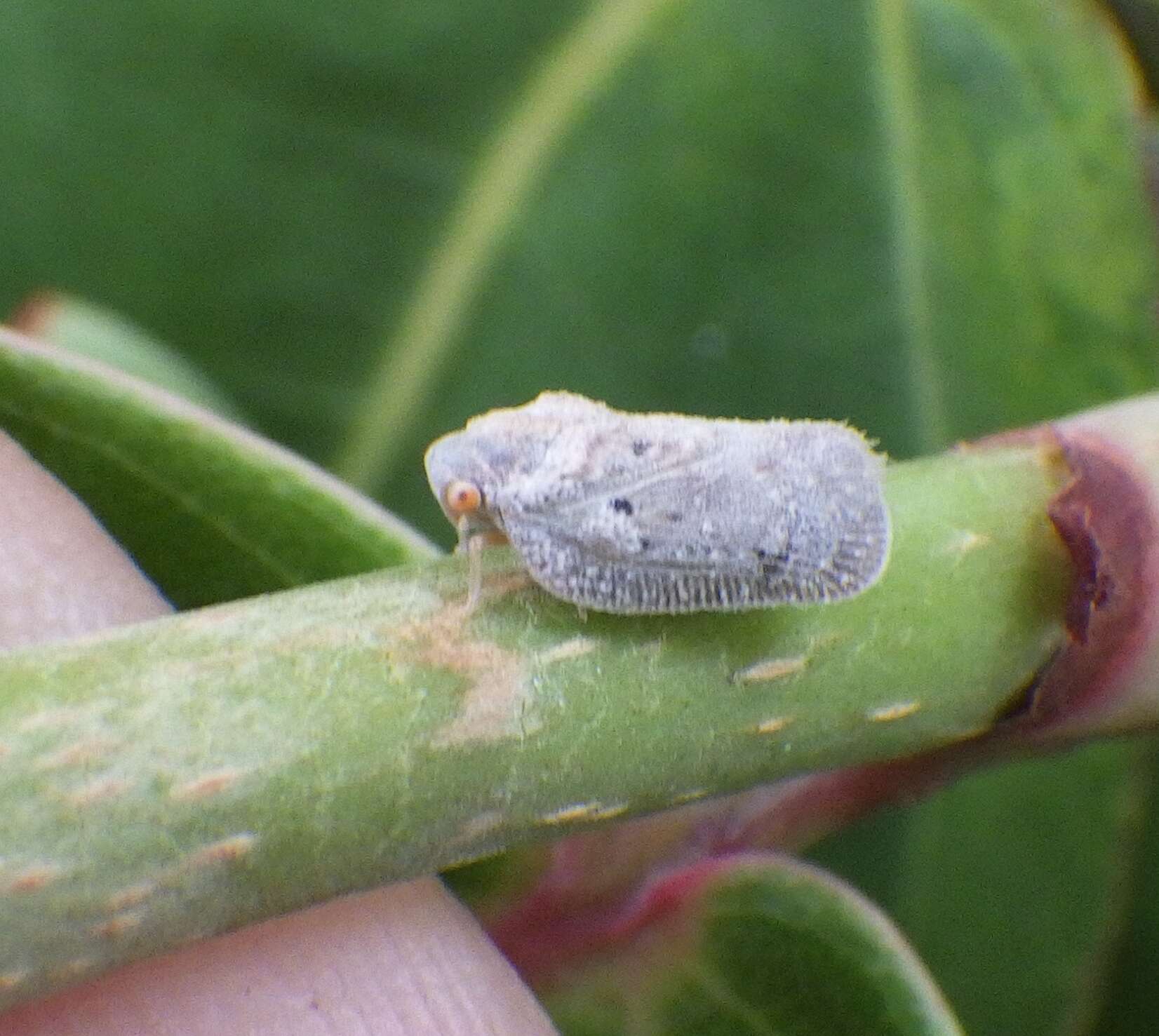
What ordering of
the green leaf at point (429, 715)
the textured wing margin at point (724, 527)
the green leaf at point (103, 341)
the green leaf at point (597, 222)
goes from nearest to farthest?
the green leaf at point (429, 715)
the textured wing margin at point (724, 527)
the green leaf at point (103, 341)
the green leaf at point (597, 222)

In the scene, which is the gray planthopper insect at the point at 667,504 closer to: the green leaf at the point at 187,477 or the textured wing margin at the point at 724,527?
the textured wing margin at the point at 724,527

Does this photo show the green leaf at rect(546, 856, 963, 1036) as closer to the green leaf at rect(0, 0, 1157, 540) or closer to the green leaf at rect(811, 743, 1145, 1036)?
the green leaf at rect(811, 743, 1145, 1036)

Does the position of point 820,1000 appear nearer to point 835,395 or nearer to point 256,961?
point 256,961

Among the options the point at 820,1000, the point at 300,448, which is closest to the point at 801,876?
the point at 820,1000

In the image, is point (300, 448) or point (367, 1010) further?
point (300, 448)

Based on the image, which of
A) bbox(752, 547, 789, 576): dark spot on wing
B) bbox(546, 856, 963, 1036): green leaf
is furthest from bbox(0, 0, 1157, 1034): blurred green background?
bbox(752, 547, 789, 576): dark spot on wing

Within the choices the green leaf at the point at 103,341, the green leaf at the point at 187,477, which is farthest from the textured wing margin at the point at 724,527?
the green leaf at the point at 103,341

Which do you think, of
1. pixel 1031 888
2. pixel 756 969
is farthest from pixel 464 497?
pixel 1031 888
